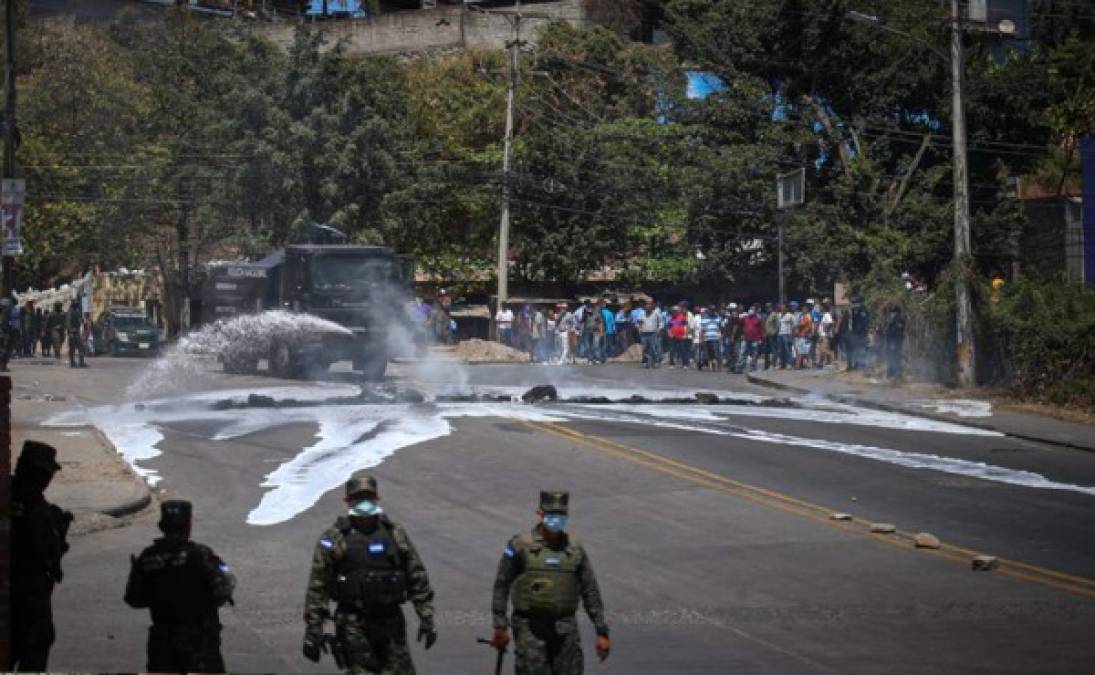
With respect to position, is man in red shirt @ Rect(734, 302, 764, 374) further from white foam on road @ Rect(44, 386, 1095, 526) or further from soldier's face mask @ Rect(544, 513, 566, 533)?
soldier's face mask @ Rect(544, 513, 566, 533)

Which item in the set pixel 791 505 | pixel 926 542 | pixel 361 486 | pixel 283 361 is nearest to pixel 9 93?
pixel 283 361

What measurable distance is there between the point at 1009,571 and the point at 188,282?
5420 centimetres

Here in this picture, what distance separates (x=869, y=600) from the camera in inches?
492

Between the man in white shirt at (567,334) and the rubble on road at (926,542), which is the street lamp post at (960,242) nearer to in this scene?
the man in white shirt at (567,334)

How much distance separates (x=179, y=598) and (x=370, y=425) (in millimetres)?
15685

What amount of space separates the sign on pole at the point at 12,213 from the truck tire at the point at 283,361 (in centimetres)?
885

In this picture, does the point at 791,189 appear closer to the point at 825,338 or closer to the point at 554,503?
the point at 825,338

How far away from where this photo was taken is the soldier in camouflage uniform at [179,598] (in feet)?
25.9

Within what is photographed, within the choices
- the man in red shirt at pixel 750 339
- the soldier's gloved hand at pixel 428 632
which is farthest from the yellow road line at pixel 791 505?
the man in red shirt at pixel 750 339

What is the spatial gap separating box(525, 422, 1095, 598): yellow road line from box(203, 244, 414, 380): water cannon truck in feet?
37.4

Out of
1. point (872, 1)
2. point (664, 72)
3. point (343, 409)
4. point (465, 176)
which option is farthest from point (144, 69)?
point (343, 409)

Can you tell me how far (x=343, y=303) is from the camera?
35094 millimetres

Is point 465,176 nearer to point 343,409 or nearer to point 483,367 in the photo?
point 483,367

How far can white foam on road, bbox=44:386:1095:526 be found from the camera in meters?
18.9
